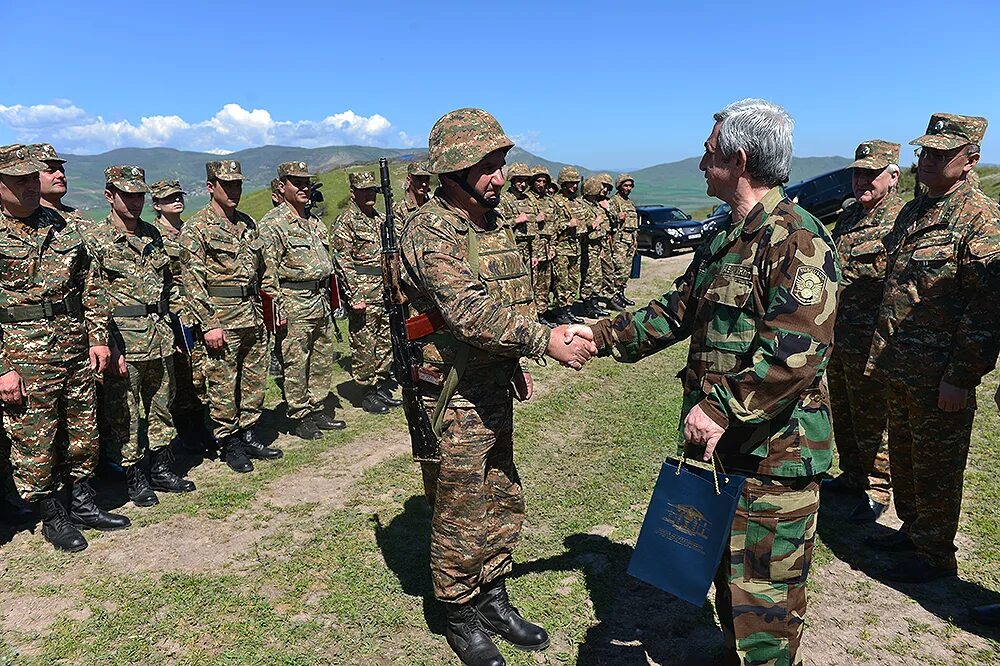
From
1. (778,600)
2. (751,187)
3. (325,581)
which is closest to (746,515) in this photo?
(778,600)

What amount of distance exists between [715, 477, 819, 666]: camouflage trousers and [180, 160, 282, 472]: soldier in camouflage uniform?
463 cm

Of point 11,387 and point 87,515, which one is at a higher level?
point 11,387

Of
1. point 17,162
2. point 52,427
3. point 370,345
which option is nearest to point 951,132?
point 17,162

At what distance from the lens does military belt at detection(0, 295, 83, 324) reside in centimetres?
413

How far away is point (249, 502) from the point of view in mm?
5133

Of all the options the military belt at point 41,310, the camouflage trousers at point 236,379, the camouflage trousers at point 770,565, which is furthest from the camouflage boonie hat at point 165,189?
the camouflage trousers at point 770,565

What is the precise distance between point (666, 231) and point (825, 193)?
530cm

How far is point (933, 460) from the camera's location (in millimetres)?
3664

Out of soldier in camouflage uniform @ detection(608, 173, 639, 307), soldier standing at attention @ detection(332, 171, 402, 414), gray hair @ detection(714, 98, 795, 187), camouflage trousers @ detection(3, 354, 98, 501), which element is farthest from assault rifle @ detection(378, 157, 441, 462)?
soldier in camouflage uniform @ detection(608, 173, 639, 307)

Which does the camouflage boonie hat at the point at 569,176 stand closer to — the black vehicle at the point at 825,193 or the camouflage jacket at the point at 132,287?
the camouflage jacket at the point at 132,287

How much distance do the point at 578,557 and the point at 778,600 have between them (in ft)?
6.00

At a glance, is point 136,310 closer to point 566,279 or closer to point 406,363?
point 406,363

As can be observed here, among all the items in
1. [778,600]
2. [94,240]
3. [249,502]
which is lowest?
[249,502]

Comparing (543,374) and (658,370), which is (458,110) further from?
(658,370)
